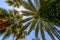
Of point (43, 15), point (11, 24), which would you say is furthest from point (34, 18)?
point (11, 24)

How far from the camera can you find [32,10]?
16.7 metres

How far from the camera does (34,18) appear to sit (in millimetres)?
16625

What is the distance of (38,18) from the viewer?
54.2 ft

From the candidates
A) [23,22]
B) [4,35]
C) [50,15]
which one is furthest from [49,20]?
[4,35]

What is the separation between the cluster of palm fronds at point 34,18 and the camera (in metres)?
15.8

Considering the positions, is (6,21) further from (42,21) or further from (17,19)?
(42,21)

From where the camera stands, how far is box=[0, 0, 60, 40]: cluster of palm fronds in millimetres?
15844

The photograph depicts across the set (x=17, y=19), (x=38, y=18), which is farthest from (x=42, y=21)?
(x=17, y=19)

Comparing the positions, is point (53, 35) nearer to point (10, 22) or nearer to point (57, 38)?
point (57, 38)

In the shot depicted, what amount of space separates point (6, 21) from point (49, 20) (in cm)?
243

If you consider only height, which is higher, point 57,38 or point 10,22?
point 10,22

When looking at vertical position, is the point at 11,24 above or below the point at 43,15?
below

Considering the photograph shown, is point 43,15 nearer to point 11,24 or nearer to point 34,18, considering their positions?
point 34,18

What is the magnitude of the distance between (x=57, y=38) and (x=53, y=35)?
0.30 metres
